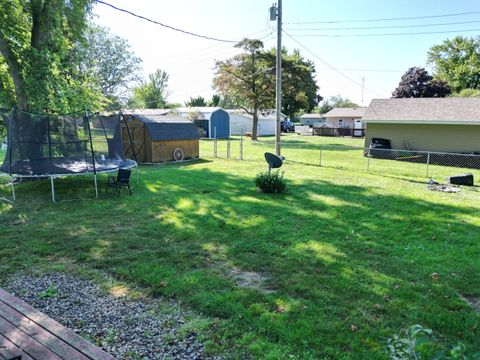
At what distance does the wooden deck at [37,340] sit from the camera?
281 cm

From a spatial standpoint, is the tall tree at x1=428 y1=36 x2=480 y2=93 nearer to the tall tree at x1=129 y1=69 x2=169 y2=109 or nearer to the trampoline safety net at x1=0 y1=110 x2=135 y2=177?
the tall tree at x1=129 y1=69 x2=169 y2=109

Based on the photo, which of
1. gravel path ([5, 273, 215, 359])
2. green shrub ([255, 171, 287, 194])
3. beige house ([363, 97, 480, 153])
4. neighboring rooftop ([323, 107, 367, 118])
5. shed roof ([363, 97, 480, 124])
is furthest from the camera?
neighboring rooftop ([323, 107, 367, 118])

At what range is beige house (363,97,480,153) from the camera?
18.4m

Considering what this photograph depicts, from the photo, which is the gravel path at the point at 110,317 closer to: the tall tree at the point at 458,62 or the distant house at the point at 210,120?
the distant house at the point at 210,120

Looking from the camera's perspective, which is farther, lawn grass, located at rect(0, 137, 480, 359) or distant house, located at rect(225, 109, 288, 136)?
distant house, located at rect(225, 109, 288, 136)

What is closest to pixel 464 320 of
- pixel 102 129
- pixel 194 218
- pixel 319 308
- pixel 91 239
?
pixel 319 308

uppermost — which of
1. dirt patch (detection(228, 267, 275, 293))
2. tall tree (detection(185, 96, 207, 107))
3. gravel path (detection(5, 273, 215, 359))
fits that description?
tall tree (detection(185, 96, 207, 107))

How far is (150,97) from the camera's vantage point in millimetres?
51719

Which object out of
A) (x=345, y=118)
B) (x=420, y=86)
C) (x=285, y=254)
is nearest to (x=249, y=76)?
(x=420, y=86)

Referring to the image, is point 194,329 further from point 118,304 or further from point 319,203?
Answer: point 319,203

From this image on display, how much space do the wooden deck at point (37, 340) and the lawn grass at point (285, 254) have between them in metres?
1.14

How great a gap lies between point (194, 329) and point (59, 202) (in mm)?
7009

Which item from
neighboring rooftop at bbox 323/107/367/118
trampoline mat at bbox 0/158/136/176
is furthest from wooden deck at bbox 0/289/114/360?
neighboring rooftop at bbox 323/107/367/118

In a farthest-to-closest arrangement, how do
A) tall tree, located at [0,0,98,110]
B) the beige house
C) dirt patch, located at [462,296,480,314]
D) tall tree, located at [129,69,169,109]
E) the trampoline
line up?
tall tree, located at [129,69,169,109] → the beige house → tall tree, located at [0,0,98,110] → the trampoline → dirt patch, located at [462,296,480,314]
